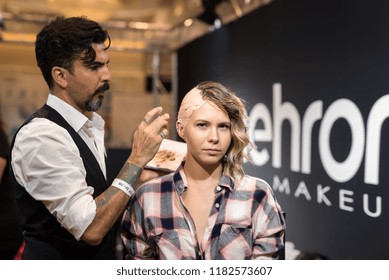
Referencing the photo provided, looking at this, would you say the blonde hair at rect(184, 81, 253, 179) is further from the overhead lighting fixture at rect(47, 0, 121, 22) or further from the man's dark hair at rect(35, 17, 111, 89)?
the overhead lighting fixture at rect(47, 0, 121, 22)

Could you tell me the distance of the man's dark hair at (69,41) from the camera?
1.22 meters

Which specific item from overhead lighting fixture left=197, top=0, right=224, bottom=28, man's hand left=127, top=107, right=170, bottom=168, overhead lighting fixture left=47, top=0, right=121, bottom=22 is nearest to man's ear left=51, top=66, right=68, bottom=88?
man's hand left=127, top=107, right=170, bottom=168

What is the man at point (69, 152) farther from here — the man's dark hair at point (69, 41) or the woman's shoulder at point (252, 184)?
the woman's shoulder at point (252, 184)

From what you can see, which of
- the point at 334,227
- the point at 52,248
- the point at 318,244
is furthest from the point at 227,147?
the point at 318,244

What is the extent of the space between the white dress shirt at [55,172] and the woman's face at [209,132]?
31 cm

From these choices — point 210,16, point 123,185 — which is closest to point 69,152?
point 123,185

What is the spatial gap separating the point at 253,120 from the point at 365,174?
120 centimetres

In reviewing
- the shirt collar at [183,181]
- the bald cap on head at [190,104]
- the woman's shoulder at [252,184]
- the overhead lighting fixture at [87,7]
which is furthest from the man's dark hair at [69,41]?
the overhead lighting fixture at [87,7]

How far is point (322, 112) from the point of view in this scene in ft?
9.25

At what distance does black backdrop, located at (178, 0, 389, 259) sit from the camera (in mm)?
2406

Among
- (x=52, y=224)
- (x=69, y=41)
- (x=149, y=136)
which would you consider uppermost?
(x=69, y=41)

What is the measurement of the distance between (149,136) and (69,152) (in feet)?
0.74

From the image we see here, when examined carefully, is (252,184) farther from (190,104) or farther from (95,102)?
(95,102)

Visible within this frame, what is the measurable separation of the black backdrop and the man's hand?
4.91 ft
